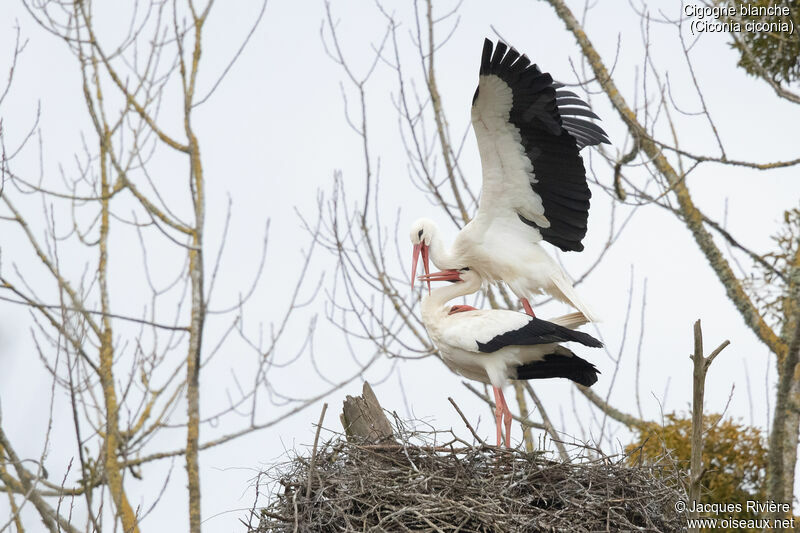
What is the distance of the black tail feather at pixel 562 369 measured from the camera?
6.32 meters

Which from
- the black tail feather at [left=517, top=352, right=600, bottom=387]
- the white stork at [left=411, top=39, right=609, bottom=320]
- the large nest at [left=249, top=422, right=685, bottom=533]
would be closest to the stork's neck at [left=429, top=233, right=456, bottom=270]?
the white stork at [left=411, top=39, right=609, bottom=320]

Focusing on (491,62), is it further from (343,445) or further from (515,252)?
(343,445)

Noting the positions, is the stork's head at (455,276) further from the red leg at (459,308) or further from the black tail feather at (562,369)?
the black tail feather at (562,369)

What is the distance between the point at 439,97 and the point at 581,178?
10.0 feet

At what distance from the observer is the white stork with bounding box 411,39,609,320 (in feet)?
21.2

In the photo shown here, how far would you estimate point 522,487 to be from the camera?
5.31 metres

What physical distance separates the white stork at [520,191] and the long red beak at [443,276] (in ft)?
0.19

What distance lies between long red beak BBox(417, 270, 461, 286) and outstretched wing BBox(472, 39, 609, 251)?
442 millimetres

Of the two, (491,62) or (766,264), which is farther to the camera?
(766,264)

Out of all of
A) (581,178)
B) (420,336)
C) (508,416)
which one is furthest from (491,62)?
(420,336)

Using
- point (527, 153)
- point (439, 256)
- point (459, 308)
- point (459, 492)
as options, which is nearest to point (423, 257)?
point (439, 256)

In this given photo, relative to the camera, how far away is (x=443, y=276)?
7055 mm

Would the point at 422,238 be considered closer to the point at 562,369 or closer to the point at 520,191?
the point at 520,191

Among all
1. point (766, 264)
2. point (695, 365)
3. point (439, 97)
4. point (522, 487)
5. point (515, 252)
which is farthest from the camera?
point (439, 97)
